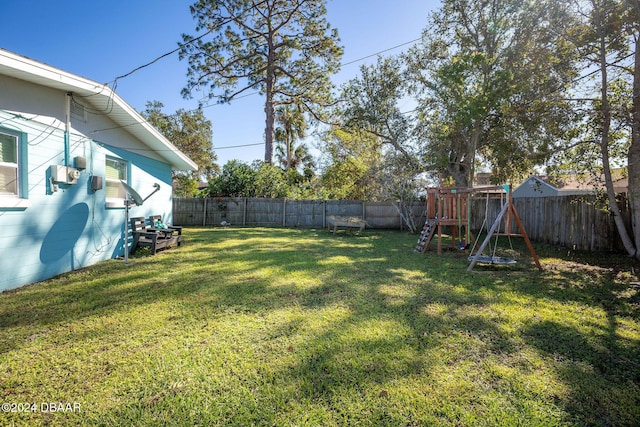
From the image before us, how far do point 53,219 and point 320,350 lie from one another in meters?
5.49

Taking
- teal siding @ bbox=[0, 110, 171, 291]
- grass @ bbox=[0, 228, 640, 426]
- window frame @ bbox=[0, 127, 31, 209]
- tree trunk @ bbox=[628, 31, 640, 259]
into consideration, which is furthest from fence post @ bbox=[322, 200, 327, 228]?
window frame @ bbox=[0, 127, 31, 209]

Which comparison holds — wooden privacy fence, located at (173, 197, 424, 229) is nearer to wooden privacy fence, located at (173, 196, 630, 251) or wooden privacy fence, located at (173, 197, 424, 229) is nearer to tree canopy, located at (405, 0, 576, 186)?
wooden privacy fence, located at (173, 196, 630, 251)

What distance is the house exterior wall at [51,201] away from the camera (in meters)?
4.45

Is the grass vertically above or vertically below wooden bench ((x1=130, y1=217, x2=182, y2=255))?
below

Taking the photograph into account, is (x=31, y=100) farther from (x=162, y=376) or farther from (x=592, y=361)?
(x=592, y=361)

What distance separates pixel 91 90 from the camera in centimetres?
544

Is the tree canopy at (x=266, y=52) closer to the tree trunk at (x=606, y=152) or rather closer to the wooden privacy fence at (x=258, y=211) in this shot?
the wooden privacy fence at (x=258, y=211)

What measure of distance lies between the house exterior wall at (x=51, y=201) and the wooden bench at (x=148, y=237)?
1.23 feet

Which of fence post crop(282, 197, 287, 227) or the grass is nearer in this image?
the grass

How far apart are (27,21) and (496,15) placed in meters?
14.0

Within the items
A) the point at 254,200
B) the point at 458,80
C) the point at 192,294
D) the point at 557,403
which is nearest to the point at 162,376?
the point at 192,294

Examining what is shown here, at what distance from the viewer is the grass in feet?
6.55

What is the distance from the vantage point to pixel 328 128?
2036 centimetres

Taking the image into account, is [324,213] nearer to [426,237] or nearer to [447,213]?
[426,237]
